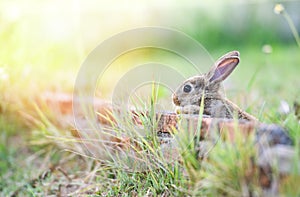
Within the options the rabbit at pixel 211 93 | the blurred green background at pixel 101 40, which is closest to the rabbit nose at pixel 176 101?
the rabbit at pixel 211 93

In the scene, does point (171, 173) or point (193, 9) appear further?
point (193, 9)

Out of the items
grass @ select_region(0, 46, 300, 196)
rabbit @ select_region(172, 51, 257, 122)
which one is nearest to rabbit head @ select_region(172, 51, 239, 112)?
rabbit @ select_region(172, 51, 257, 122)

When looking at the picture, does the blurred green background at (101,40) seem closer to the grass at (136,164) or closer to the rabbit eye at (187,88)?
the grass at (136,164)

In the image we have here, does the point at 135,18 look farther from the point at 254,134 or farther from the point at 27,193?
the point at 254,134

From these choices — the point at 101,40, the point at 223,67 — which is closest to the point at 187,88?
the point at 223,67

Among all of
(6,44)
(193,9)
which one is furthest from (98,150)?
(193,9)

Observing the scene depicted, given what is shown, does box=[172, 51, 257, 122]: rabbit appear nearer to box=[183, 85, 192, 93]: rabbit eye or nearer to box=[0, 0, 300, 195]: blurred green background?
box=[183, 85, 192, 93]: rabbit eye

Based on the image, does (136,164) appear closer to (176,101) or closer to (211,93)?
(176,101)
